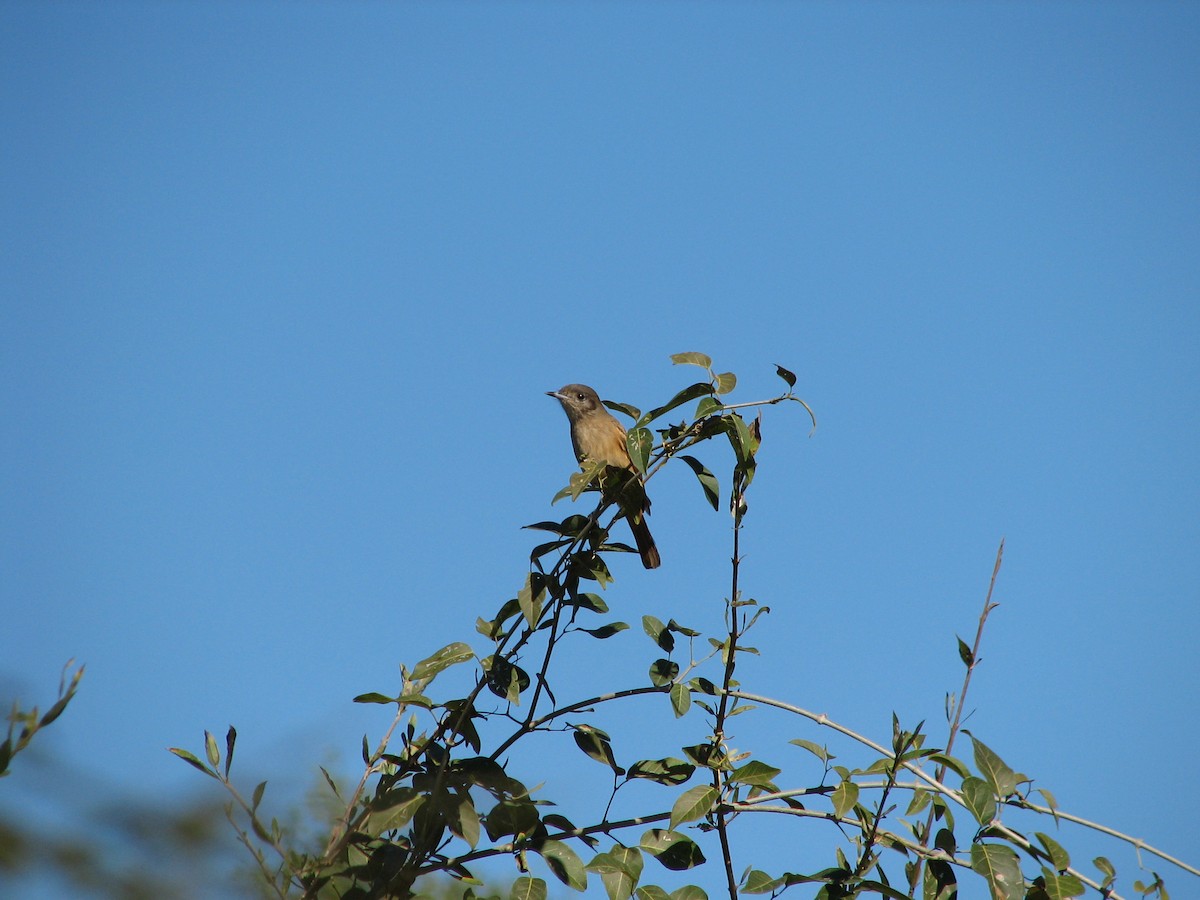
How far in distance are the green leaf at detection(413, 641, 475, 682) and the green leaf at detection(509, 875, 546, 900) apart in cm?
58

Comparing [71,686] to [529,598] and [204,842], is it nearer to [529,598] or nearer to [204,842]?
[204,842]

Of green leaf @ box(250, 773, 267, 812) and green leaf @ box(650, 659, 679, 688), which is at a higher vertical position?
green leaf @ box(650, 659, 679, 688)

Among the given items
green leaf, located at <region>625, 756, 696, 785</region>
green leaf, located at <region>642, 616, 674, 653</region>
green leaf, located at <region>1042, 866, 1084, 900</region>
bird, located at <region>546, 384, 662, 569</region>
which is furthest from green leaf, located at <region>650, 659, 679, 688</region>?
bird, located at <region>546, 384, 662, 569</region>

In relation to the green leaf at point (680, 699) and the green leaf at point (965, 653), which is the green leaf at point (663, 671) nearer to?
the green leaf at point (680, 699)

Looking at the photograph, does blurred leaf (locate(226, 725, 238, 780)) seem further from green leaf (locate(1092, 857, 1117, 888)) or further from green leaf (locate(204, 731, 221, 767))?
green leaf (locate(1092, 857, 1117, 888))

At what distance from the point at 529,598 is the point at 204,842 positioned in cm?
156

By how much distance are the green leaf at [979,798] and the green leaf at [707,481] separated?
3.05 feet

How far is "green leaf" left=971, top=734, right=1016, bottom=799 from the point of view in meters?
2.38

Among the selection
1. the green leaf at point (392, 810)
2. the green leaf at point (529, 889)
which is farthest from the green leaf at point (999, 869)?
the green leaf at point (392, 810)

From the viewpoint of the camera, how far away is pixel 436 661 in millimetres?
2729

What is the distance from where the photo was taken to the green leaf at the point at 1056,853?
244 centimetres

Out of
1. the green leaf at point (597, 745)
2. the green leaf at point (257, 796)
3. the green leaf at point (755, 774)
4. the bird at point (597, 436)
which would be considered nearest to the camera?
the green leaf at point (257, 796)

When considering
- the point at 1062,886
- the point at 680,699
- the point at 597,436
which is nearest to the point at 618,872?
the point at 680,699

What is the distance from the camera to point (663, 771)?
107 inches
